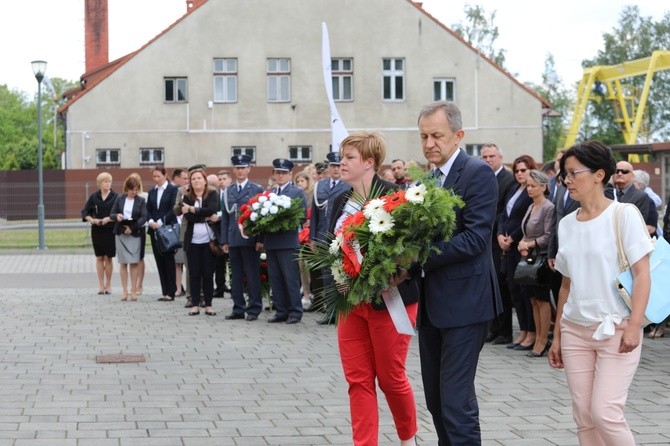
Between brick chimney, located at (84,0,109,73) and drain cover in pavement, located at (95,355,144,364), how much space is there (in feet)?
161

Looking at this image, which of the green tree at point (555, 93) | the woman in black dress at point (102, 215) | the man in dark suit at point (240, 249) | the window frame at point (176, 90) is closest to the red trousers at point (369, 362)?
the man in dark suit at point (240, 249)

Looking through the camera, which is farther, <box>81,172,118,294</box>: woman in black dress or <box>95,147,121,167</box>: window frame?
<box>95,147,121,167</box>: window frame

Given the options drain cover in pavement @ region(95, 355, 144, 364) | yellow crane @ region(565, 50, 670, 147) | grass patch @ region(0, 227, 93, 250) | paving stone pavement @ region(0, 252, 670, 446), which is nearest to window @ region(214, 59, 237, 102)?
grass patch @ region(0, 227, 93, 250)

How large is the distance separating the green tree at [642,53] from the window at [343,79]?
35.6 metres

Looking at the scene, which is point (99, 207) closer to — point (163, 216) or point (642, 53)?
point (163, 216)

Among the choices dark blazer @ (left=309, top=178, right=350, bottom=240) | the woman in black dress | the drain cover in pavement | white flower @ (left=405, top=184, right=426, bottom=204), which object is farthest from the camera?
the woman in black dress

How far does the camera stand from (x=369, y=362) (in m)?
6.30

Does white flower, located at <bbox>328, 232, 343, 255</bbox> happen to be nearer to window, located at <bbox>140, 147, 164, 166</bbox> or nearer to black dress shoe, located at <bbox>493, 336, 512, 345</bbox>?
black dress shoe, located at <bbox>493, 336, 512, 345</bbox>

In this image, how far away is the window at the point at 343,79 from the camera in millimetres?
49875

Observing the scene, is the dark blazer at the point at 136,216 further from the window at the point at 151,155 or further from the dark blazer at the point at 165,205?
the window at the point at 151,155

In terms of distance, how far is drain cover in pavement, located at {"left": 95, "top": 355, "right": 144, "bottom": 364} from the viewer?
1085 cm

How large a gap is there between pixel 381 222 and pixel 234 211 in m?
9.18

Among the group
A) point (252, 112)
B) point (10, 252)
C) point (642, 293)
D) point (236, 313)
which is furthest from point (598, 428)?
point (252, 112)

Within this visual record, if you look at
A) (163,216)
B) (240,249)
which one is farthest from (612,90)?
(240,249)
